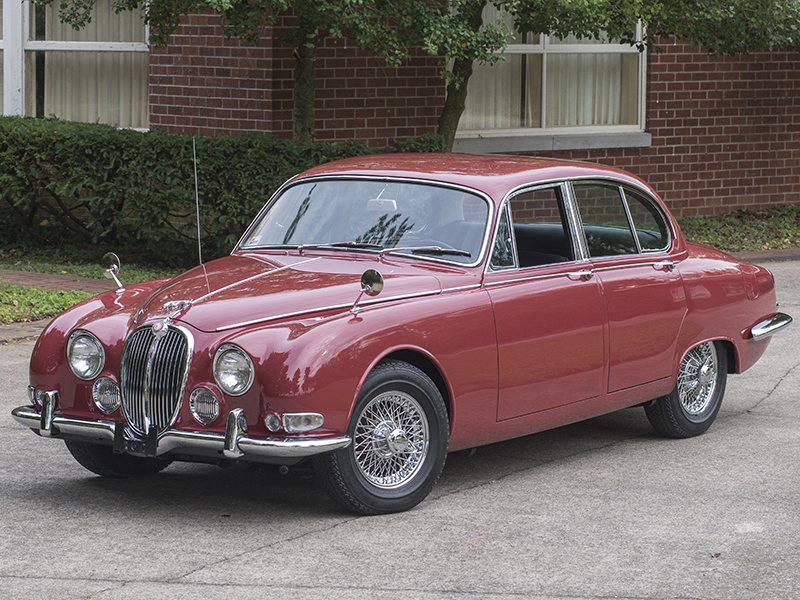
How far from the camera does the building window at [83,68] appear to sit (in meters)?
15.2

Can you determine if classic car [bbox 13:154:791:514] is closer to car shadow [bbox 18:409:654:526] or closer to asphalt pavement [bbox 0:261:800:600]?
car shadow [bbox 18:409:654:526]

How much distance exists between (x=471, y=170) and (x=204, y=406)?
6.86 ft

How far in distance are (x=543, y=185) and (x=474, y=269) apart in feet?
2.83

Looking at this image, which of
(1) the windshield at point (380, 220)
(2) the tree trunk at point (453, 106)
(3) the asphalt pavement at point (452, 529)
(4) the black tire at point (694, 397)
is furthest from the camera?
(2) the tree trunk at point (453, 106)

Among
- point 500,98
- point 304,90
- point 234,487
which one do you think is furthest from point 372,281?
point 500,98

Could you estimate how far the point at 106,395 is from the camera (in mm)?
5527

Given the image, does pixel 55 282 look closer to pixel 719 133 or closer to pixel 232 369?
pixel 232 369

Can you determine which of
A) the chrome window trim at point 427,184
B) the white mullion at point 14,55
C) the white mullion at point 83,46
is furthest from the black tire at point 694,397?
the white mullion at point 14,55

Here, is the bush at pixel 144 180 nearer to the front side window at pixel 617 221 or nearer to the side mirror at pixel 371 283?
the front side window at pixel 617 221

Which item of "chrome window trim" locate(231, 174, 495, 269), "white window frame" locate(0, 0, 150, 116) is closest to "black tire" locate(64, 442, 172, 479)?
"chrome window trim" locate(231, 174, 495, 269)

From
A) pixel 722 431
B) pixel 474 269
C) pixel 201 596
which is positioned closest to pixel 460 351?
pixel 474 269

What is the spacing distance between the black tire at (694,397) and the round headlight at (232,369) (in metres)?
2.88

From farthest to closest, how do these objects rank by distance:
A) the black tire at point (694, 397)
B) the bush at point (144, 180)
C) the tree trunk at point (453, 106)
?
the tree trunk at point (453, 106) < the bush at point (144, 180) < the black tire at point (694, 397)

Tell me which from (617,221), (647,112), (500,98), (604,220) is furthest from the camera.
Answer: (647,112)
